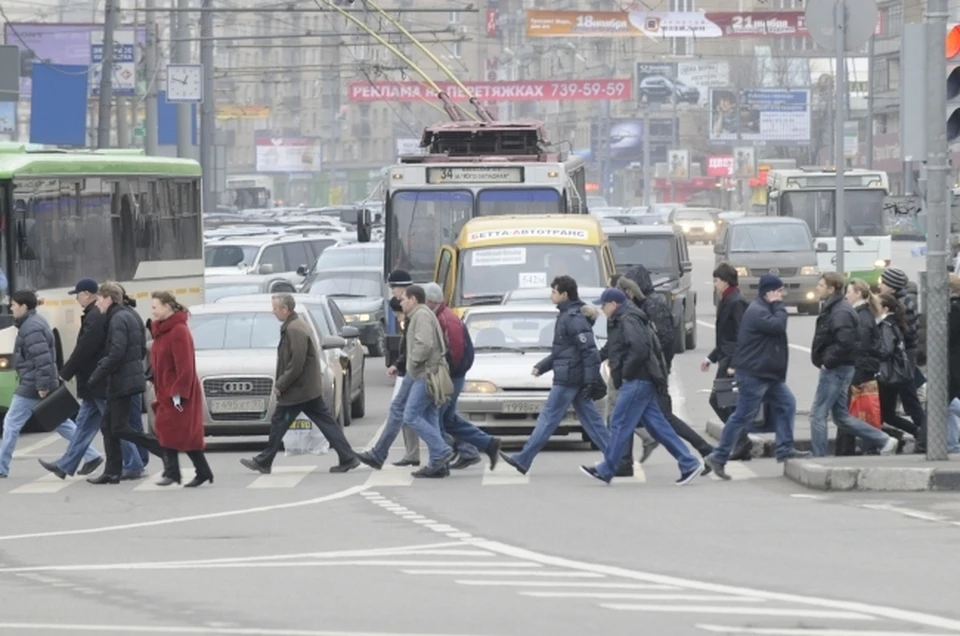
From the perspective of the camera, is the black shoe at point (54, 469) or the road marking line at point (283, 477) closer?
the road marking line at point (283, 477)

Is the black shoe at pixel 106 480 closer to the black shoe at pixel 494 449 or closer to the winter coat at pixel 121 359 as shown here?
the winter coat at pixel 121 359

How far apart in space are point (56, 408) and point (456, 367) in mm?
3183

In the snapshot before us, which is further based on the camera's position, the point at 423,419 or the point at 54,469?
the point at 54,469

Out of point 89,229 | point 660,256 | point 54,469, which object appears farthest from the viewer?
point 660,256

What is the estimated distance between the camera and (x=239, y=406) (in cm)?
2042

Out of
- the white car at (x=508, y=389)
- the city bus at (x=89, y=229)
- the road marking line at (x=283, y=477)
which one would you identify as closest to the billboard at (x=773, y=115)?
the city bus at (x=89, y=229)

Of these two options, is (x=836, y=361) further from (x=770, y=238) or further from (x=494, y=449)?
(x=770, y=238)

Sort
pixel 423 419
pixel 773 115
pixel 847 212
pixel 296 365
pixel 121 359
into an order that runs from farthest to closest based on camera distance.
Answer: pixel 773 115
pixel 847 212
pixel 296 365
pixel 423 419
pixel 121 359

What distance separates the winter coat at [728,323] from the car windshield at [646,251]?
15.2 m

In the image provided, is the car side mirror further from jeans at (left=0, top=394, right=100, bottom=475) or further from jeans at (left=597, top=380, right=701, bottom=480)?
jeans at (left=597, top=380, right=701, bottom=480)

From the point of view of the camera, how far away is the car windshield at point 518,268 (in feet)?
80.6

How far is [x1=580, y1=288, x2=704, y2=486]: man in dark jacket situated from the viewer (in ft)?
53.8

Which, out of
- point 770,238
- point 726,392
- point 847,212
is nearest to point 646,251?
point 770,238

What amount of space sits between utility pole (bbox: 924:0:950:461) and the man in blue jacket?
110 centimetres
